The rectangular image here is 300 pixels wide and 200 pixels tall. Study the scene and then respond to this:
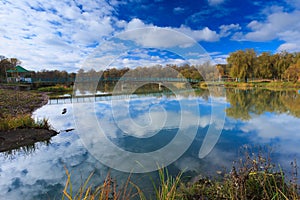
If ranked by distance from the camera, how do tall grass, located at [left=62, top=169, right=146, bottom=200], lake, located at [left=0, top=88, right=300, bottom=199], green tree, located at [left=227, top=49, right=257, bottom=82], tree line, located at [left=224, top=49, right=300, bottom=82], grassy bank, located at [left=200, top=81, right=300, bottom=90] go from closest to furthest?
tall grass, located at [left=62, top=169, right=146, bottom=200] < lake, located at [left=0, top=88, right=300, bottom=199] < grassy bank, located at [left=200, top=81, right=300, bottom=90] < green tree, located at [left=227, top=49, right=257, bottom=82] < tree line, located at [left=224, top=49, right=300, bottom=82]

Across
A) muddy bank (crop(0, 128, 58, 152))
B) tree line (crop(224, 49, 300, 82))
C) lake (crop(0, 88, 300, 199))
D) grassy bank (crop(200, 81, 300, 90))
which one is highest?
tree line (crop(224, 49, 300, 82))

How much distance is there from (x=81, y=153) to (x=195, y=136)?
3.78 meters

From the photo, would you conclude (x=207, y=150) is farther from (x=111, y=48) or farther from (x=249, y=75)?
(x=249, y=75)

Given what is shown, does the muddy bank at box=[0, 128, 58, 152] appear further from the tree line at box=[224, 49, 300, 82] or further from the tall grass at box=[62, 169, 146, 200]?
the tree line at box=[224, 49, 300, 82]

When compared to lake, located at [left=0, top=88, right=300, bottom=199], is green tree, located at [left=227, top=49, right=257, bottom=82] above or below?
above

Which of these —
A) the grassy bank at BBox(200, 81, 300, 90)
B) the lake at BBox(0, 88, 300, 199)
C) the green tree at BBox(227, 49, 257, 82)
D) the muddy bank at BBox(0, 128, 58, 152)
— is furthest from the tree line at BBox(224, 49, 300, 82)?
the muddy bank at BBox(0, 128, 58, 152)

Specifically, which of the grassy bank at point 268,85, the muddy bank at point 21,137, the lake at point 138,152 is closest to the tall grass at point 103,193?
the lake at point 138,152

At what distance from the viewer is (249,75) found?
3353 cm

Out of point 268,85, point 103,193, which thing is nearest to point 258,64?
point 268,85

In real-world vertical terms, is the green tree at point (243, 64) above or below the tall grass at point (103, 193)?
above

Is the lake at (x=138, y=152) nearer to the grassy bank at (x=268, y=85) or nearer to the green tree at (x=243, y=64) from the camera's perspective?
the grassy bank at (x=268, y=85)

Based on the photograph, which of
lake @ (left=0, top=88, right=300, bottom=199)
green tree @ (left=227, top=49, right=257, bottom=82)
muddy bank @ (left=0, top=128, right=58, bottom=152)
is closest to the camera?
lake @ (left=0, top=88, right=300, bottom=199)

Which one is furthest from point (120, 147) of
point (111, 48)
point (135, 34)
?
point (135, 34)

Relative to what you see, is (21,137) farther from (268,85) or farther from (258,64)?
(258,64)
